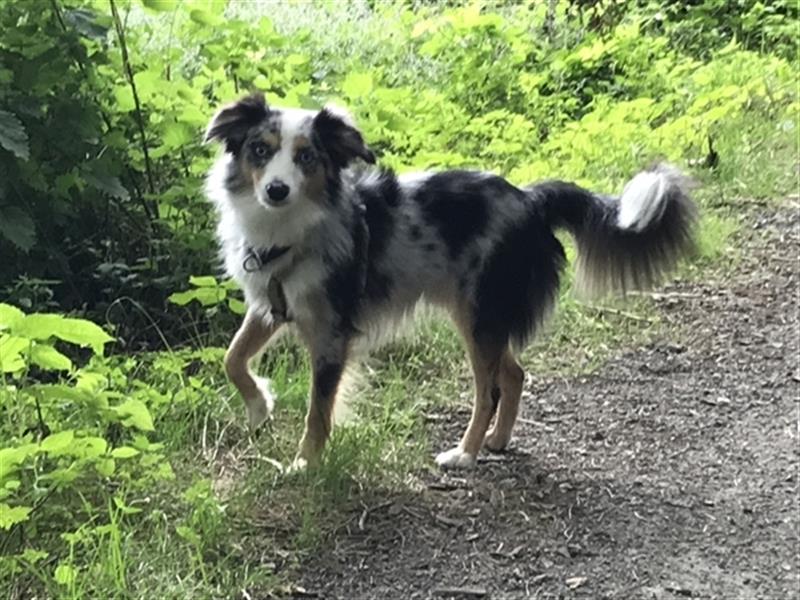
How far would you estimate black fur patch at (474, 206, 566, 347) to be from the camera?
4.00 metres

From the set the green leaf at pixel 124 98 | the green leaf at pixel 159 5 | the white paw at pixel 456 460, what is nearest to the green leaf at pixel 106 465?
the white paw at pixel 456 460

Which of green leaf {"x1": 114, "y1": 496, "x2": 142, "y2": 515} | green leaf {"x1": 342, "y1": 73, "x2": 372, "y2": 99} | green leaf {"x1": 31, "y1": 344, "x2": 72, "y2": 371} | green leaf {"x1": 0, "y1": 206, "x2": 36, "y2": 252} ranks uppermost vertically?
green leaf {"x1": 342, "y1": 73, "x2": 372, "y2": 99}

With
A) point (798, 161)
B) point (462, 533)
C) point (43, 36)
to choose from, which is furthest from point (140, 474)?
point (798, 161)

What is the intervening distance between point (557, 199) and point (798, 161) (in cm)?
372

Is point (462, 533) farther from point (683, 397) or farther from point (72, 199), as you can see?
point (72, 199)

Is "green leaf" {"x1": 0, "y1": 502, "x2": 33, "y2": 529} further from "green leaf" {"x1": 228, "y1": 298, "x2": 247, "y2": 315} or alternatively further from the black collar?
"green leaf" {"x1": 228, "y1": 298, "x2": 247, "y2": 315}

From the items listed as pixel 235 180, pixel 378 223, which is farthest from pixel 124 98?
pixel 378 223

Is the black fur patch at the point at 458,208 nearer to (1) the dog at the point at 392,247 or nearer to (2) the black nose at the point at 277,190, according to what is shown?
(1) the dog at the point at 392,247

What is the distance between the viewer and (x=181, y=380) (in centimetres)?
426

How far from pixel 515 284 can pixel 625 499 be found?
0.86 meters

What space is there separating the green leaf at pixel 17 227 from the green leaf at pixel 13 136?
36 cm

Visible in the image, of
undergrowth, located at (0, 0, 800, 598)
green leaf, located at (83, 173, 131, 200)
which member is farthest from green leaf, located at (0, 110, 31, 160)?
green leaf, located at (83, 173, 131, 200)

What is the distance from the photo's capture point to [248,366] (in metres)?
4.05

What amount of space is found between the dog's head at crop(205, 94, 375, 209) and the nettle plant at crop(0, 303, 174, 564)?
0.77m
